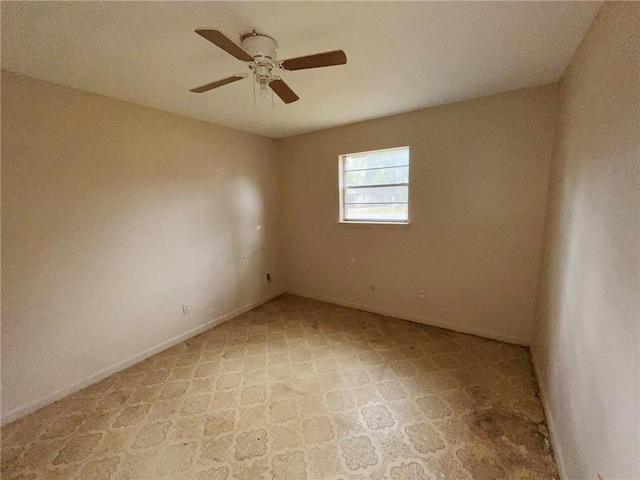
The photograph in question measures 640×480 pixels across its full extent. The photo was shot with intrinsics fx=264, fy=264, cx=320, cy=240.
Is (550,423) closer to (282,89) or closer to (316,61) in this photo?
(316,61)

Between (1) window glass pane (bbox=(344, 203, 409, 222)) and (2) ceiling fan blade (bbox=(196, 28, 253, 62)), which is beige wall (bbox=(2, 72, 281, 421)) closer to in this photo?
(1) window glass pane (bbox=(344, 203, 409, 222))

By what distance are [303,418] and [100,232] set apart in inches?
88.7

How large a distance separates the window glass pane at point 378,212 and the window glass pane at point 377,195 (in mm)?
64

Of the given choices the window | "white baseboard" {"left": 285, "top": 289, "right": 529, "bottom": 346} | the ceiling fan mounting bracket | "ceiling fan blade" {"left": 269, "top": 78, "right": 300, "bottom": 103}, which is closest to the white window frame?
the window

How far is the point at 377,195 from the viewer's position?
11.3 ft

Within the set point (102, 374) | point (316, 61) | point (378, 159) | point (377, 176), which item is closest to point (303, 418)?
point (102, 374)

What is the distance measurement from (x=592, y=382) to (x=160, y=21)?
2.65m

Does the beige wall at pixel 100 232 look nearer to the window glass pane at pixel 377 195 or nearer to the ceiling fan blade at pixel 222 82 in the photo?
the ceiling fan blade at pixel 222 82

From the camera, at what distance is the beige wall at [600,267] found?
888 millimetres

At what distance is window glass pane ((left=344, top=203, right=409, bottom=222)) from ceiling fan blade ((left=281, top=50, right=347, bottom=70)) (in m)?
2.08

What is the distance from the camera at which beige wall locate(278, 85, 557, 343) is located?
243 centimetres

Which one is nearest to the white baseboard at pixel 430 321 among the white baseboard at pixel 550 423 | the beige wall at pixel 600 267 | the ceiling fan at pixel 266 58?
the white baseboard at pixel 550 423

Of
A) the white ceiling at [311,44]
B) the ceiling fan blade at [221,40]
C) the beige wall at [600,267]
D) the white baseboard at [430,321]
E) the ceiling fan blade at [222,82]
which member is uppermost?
the white ceiling at [311,44]

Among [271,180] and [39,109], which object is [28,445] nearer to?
[39,109]
